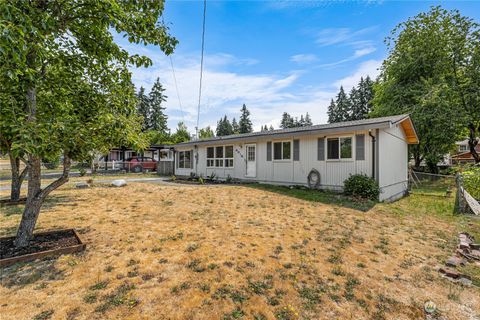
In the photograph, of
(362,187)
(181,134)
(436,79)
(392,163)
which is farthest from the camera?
(181,134)

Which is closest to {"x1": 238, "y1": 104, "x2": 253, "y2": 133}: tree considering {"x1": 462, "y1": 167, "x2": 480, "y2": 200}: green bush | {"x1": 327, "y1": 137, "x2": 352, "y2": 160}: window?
{"x1": 327, "y1": 137, "x2": 352, "y2": 160}: window

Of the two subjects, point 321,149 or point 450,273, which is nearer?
point 450,273

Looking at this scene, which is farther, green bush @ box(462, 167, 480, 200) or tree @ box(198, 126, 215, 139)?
tree @ box(198, 126, 215, 139)

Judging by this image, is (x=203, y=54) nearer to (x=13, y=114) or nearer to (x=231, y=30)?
(x=231, y=30)

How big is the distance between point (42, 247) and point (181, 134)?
35912mm

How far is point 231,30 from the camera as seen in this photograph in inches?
389

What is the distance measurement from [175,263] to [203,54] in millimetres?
9819

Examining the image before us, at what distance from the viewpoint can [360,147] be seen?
9102mm

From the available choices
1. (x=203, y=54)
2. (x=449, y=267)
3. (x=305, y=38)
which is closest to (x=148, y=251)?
(x=449, y=267)

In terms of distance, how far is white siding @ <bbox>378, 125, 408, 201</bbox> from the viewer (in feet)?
29.7

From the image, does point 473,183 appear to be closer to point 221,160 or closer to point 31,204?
point 221,160

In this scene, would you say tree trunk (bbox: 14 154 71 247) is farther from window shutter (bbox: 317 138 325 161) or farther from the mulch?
window shutter (bbox: 317 138 325 161)

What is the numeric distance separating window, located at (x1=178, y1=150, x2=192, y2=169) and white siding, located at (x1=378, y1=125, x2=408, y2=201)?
1260 centimetres

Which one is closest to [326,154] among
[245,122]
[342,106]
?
[342,106]
